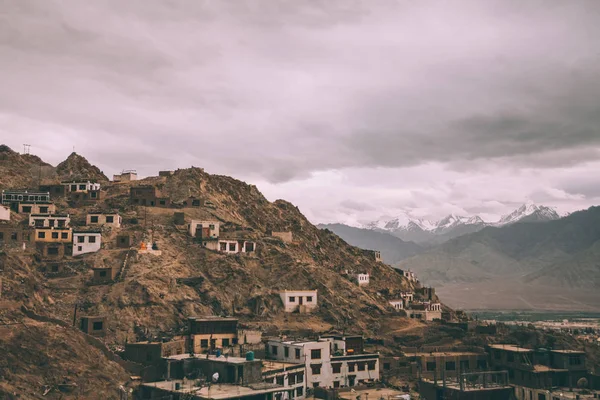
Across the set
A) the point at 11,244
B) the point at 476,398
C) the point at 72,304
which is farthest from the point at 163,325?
the point at 476,398

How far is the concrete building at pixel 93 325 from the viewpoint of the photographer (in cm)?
9481

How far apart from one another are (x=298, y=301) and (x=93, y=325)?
38164mm

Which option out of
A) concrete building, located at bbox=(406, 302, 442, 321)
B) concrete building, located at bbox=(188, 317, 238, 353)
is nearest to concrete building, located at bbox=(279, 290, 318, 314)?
concrete building, located at bbox=(188, 317, 238, 353)

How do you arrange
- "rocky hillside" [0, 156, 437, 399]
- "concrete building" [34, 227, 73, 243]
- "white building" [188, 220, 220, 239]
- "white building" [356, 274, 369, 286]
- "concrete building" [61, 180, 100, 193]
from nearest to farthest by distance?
1. "rocky hillside" [0, 156, 437, 399]
2. "concrete building" [34, 227, 73, 243]
3. "white building" [188, 220, 220, 239]
4. "concrete building" [61, 180, 100, 193]
5. "white building" [356, 274, 369, 286]

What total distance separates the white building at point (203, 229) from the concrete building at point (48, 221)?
2328 centimetres

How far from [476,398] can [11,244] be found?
247 feet

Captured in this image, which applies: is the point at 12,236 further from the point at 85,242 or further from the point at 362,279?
the point at 362,279

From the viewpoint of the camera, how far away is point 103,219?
126188 millimetres

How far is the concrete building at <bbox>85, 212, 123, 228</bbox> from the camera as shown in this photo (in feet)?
412

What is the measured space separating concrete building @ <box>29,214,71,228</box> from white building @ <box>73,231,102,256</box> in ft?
18.2

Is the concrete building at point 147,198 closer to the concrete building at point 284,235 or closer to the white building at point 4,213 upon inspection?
the concrete building at point 284,235

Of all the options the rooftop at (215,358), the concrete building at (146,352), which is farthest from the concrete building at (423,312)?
the concrete building at (146,352)

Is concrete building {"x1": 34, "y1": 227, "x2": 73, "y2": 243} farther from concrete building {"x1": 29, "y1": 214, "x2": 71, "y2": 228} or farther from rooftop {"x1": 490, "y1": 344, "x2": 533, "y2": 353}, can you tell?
rooftop {"x1": 490, "y1": 344, "x2": 533, "y2": 353}

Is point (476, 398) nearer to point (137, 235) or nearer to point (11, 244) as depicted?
point (137, 235)
